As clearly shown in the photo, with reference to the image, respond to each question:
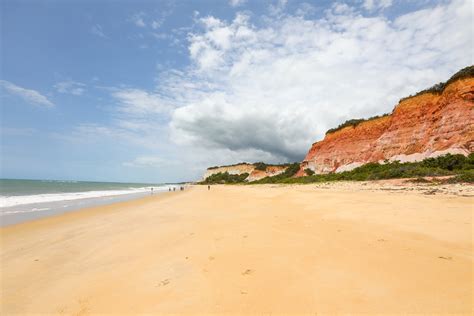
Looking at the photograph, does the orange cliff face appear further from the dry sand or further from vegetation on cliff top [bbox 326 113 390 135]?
the dry sand

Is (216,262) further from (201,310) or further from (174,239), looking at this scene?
(174,239)

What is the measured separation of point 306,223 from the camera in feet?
22.9

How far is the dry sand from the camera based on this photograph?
9.21ft

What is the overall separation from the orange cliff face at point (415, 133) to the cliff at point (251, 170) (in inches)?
1508

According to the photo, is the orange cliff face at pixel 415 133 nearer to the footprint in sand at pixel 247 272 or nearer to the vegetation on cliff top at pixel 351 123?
the vegetation on cliff top at pixel 351 123

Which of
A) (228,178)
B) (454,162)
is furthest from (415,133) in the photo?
(228,178)

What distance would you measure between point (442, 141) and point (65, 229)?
111ft

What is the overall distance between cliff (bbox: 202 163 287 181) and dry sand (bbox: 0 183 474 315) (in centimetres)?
7630

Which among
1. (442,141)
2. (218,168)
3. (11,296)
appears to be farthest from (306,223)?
(218,168)

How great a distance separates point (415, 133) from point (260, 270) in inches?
1412

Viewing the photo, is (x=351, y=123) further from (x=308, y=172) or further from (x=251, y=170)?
(x=251, y=170)

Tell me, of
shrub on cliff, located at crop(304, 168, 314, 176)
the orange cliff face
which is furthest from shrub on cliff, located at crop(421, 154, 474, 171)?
shrub on cliff, located at crop(304, 168, 314, 176)

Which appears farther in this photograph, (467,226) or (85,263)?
(467,226)

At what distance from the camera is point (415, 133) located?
1243 inches
